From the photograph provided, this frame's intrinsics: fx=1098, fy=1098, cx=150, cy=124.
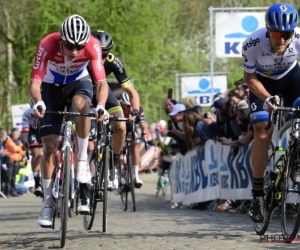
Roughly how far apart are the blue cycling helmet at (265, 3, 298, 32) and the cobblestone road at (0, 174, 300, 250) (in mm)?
1820

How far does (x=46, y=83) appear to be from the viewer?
10.6 meters

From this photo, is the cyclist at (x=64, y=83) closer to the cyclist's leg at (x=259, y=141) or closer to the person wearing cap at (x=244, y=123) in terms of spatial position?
the cyclist's leg at (x=259, y=141)

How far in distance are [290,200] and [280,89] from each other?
1.08m

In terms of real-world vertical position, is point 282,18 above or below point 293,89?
above

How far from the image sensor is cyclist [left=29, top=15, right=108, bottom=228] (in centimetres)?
991

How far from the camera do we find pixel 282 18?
9234 mm

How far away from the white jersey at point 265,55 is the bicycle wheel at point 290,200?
89 centimetres

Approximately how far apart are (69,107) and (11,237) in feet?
4.54

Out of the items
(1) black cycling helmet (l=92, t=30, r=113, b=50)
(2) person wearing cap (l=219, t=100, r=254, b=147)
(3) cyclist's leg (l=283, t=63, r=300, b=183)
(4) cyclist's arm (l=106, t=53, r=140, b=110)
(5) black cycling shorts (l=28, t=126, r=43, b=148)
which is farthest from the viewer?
(5) black cycling shorts (l=28, t=126, r=43, b=148)

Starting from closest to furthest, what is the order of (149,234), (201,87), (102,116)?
1. (102,116)
2. (149,234)
3. (201,87)

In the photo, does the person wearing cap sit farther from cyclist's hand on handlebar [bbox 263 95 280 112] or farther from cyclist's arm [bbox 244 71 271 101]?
cyclist's hand on handlebar [bbox 263 95 280 112]

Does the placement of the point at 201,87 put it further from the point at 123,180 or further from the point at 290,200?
the point at 290,200

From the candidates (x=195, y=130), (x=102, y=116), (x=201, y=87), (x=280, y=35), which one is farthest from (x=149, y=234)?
(x=201, y=87)

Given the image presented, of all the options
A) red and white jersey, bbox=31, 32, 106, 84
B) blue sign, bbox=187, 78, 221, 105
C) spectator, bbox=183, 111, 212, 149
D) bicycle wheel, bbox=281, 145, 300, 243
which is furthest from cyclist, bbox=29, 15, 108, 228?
blue sign, bbox=187, 78, 221, 105
